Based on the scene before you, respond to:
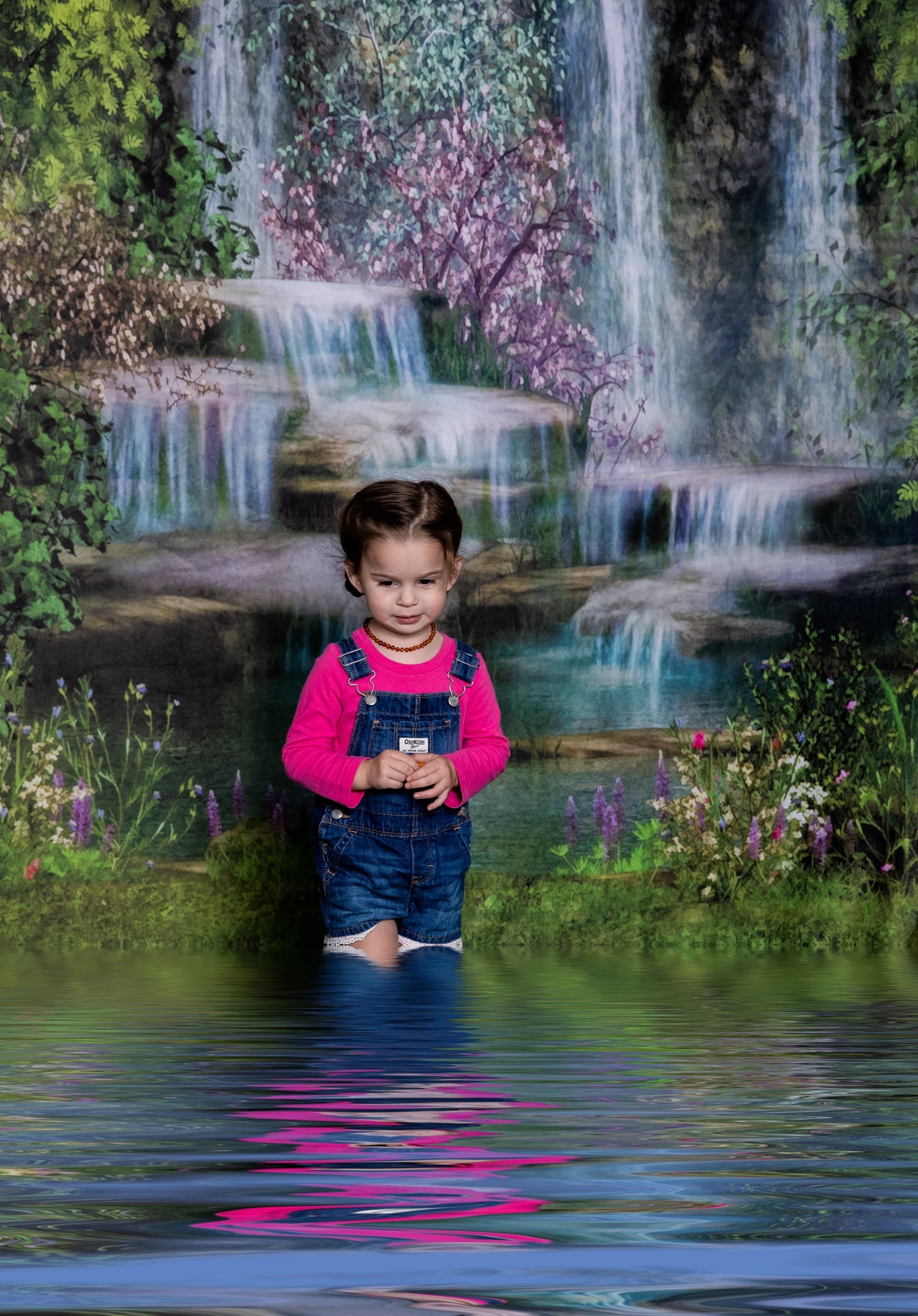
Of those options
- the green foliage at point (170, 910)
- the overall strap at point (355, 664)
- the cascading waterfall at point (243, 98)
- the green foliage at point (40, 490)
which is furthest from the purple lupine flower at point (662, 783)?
the cascading waterfall at point (243, 98)

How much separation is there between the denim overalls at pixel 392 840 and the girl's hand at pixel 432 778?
98mm

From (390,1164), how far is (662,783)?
11.8ft

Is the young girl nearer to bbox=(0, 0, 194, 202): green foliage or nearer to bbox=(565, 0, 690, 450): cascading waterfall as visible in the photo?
bbox=(565, 0, 690, 450): cascading waterfall

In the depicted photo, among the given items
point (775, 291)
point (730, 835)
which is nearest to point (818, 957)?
point (730, 835)

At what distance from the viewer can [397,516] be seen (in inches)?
153

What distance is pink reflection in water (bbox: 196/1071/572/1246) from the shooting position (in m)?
1.09

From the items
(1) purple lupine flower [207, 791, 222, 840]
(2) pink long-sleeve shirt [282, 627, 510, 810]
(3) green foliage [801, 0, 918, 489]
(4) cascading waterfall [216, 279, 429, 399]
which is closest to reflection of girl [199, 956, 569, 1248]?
(2) pink long-sleeve shirt [282, 627, 510, 810]

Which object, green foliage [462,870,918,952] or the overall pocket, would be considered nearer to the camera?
the overall pocket

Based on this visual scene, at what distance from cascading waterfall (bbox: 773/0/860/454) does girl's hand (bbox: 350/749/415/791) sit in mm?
1868

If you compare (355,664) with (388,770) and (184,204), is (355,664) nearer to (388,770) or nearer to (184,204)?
(388,770)

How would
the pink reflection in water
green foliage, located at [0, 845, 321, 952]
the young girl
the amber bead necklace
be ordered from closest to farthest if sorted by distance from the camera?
the pink reflection in water, the young girl, the amber bead necklace, green foliage, located at [0, 845, 321, 952]

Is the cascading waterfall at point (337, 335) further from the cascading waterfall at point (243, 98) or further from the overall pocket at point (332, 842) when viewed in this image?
the overall pocket at point (332, 842)

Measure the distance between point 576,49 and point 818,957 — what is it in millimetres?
2648

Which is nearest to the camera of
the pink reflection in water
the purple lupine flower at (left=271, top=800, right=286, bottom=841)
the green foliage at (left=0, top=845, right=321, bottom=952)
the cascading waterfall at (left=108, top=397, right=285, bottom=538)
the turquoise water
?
the turquoise water
